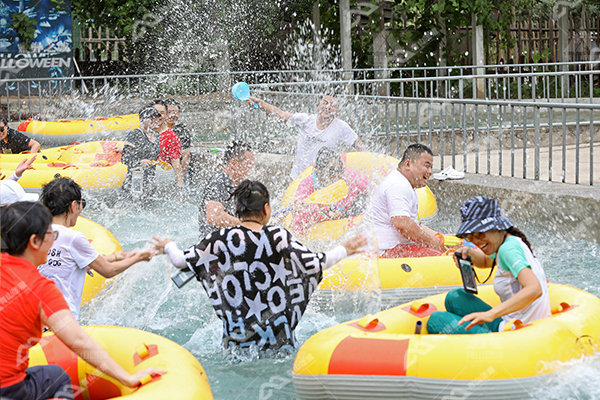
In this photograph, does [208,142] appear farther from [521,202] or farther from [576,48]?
[576,48]

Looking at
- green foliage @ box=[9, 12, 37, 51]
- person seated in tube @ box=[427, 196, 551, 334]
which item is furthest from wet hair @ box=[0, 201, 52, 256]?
green foliage @ box=[9, 12, 37, 51]

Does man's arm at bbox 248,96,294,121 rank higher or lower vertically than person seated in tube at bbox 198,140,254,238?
higher

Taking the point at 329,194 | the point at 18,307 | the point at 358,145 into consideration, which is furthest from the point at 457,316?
the point at 358,145

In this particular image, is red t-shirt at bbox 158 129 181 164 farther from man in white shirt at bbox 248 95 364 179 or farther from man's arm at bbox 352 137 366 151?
man's arm at bbox 352 137 366 151

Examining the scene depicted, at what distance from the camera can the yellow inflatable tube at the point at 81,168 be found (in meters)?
9.44

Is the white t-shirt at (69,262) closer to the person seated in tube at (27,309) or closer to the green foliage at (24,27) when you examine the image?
the person seated in tube at (27,309)

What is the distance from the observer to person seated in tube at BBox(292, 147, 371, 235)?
22.1 feet

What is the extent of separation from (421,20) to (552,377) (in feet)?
46.3

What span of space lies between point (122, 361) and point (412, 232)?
2.69 m

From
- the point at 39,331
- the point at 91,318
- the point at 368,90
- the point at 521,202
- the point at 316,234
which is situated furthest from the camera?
the point at 368,90

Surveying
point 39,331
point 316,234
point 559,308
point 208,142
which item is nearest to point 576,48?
point 208,142

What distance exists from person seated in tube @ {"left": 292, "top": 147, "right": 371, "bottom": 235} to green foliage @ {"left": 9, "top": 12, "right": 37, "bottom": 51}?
12.9 metres

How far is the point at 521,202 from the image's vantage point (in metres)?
7.64

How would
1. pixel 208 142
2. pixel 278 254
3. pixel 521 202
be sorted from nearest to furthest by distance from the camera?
pixel 278 254 → pixel 521 202 → pixel 208 142
